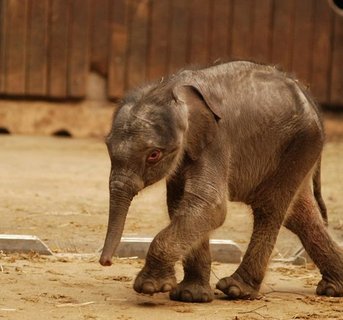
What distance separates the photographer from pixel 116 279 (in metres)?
6.86

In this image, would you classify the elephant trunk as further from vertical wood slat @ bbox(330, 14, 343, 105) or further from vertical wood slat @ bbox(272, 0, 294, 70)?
vertical wood slat @ bbox(330, 14, 343, 105)

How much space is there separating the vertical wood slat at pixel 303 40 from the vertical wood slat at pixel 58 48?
288 cm

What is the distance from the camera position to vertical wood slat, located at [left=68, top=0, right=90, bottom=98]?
14383 mm

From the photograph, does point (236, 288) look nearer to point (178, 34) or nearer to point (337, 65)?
point (178, 34)

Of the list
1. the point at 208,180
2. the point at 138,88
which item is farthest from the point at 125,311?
the point at 138,88

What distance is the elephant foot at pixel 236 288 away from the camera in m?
6.41

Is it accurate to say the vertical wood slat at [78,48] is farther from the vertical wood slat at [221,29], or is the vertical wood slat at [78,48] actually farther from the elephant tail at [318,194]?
the elephant tail at [318,194]

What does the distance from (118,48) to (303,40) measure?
2350 mm

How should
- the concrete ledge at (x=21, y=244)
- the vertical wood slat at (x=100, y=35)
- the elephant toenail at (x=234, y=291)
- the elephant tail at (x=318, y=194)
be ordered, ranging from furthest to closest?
the vertical wood slat at (x=100, y=35) → the concrete ledge at (x=21, y=244) → the elephant tail at (x=318, y=194) → the elephant toenail at (x=234, y=291)

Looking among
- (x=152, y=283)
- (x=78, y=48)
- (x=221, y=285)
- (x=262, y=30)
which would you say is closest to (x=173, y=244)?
(x=152, y=283)

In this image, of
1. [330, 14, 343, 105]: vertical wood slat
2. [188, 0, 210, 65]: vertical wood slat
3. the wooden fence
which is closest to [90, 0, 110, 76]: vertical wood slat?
the wooden fence

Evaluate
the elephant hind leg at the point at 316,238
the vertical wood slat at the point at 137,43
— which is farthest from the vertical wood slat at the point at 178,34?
the elephant hind leg at the point at 316,238

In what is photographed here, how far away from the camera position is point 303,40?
1482cm

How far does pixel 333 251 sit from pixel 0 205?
3433 mm
